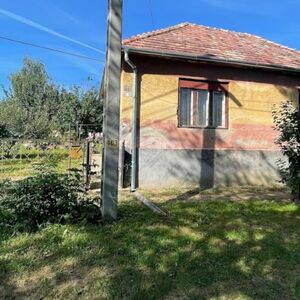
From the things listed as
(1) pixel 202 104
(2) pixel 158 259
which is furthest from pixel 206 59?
(2) pixel 158 259

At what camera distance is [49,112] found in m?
38.7

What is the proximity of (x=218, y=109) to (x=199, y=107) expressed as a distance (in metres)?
0.63

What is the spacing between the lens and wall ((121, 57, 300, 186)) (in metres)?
10.9

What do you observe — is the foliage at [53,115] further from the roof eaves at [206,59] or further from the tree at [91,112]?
the roof eaves at [206,59]

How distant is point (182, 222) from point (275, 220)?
1709mm

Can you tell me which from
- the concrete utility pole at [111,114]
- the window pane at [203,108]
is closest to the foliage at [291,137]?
the concrete utility pole at [111,114]

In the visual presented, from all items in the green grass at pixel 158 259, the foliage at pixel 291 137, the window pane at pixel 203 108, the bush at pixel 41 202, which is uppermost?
the window pane at pixel 203 108

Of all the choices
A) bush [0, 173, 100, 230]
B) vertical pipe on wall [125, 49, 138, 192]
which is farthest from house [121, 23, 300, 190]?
bush [0, 173, 100, 230]

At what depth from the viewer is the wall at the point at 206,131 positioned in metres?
10.9

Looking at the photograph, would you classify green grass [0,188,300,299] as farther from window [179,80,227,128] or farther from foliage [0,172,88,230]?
window [179,80,227,128]

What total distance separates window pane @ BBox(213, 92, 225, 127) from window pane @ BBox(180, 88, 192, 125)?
816mm

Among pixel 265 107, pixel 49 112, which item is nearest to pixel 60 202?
pixel 265 107

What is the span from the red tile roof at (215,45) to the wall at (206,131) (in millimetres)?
389

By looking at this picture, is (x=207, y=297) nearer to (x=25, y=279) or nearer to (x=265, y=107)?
(x=25, y=279)
